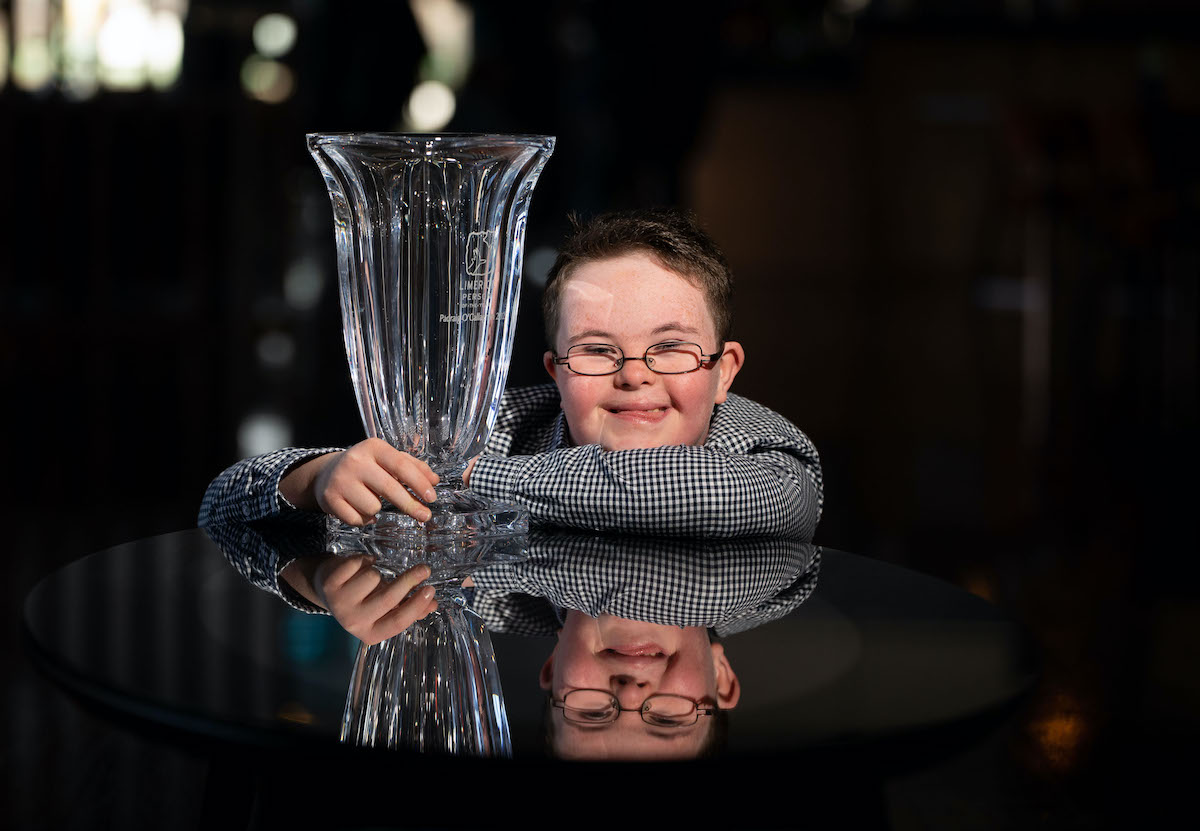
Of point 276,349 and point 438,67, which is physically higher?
point 438,67

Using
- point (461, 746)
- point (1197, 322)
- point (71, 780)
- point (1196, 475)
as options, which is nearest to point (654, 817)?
point (461, 746)

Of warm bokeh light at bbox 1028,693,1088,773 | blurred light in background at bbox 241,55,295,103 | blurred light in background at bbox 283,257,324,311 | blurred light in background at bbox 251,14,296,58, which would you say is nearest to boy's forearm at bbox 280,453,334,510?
warm bokeh light at bbox 1028,693,1088,773

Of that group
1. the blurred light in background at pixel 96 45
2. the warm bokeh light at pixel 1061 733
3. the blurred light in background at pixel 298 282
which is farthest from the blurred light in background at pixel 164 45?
the warm bokeh light at pixel 1061 733

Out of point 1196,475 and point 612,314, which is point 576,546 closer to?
point 612,314

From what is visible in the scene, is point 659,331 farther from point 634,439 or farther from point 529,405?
point 529,405

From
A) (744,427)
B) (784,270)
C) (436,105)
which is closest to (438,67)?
(436,105)

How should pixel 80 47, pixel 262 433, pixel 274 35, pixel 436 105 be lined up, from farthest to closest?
1. pixel 274 35
2. pixel 80 47
3. pixel 436 105
4. pixel 262 433

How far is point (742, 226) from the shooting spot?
6.56 meters

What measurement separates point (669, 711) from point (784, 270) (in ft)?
20.8

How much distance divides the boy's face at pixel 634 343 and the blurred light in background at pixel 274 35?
4115 millimetres

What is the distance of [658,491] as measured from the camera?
726mm

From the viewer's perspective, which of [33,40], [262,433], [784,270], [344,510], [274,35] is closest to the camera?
[344,510]

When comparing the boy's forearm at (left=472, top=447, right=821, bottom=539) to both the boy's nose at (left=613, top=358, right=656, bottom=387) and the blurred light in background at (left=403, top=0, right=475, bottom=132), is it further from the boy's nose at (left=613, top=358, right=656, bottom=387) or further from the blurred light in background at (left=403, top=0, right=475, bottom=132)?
the blurred light in background at (left=403, top=0, right=475, bottom=132)

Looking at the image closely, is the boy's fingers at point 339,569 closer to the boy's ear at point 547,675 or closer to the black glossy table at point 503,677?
the black glossy table at point 503,677
